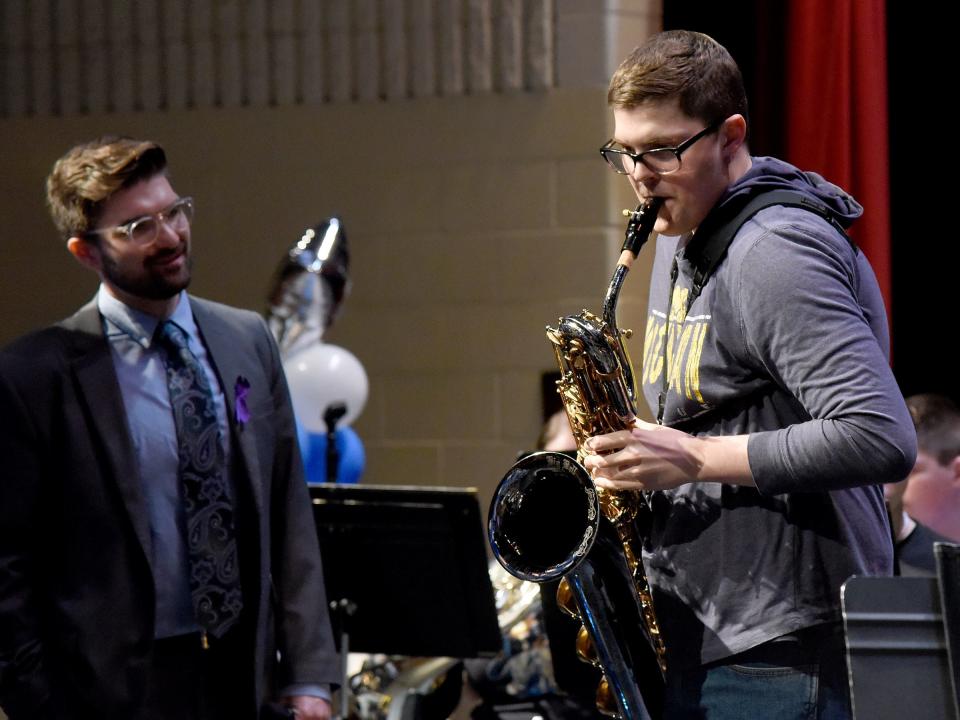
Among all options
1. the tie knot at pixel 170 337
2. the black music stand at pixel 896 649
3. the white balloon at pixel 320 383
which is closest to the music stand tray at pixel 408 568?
the tie knot at pixel 170 337

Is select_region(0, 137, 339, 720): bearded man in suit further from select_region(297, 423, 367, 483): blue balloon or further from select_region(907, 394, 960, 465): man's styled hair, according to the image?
select_region(907, 394, 960, 465): man's styled hair

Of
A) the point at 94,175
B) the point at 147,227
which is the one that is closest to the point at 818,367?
the point at 147,227

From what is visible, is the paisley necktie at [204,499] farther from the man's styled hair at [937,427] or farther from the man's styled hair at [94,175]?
the man's styled hair at [937,427]

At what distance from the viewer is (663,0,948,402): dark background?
3840 mm

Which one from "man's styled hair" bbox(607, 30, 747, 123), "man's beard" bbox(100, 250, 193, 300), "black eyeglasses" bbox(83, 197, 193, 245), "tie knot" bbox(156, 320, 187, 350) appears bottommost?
"tie knot" bbox(156, 320, 187, 350)

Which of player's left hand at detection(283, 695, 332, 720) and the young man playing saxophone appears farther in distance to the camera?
player's left hand at detection(283, 695, 332, 720)

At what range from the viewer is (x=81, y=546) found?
233 cm

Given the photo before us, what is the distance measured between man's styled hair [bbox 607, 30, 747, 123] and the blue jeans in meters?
0.75

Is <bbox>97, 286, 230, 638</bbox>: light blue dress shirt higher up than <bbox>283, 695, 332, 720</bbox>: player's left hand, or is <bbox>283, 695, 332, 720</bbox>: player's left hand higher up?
<bbox>97, 286, 230, 638</bbox>: light blue dress shirt

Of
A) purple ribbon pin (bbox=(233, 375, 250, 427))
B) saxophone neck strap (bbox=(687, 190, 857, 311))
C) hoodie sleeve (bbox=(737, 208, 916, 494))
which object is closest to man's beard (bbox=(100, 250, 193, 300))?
purple ribbon pin (bbox=(233, 375, 250, 427))

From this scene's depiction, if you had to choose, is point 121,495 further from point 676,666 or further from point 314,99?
point 314,99

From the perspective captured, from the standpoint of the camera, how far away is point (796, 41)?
12.9 feet

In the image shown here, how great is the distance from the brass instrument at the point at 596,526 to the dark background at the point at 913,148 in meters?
2.12

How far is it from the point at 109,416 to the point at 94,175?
1.71 feet
